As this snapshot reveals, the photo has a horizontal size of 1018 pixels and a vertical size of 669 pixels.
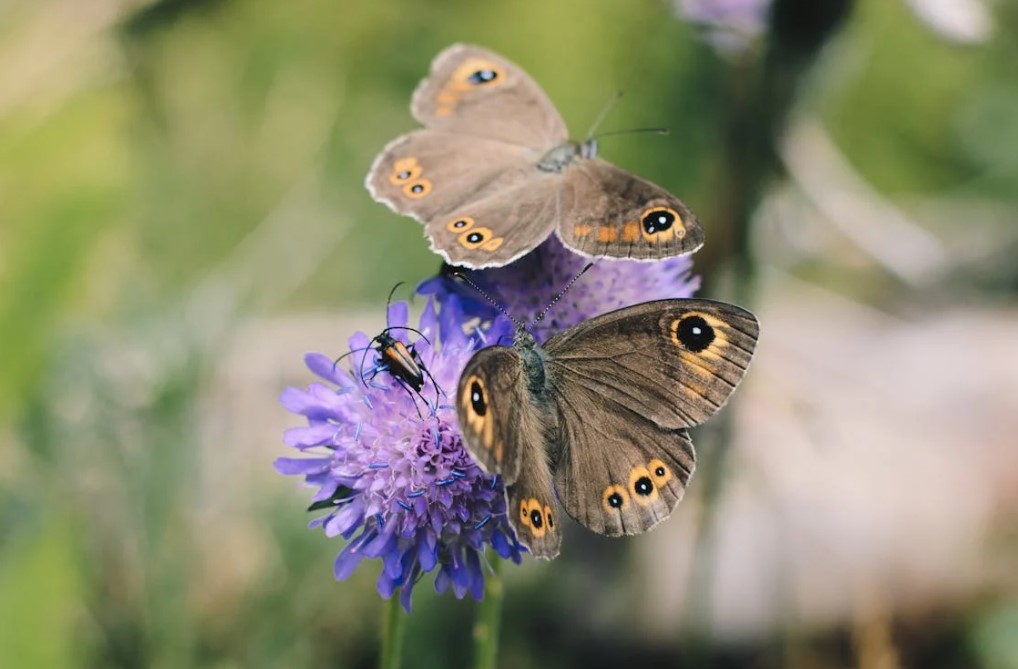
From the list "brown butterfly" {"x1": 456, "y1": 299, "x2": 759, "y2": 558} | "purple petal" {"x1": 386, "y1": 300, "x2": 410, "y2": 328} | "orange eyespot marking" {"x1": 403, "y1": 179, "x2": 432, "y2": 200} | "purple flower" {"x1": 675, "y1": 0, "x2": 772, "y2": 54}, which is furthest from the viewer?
"purple flower" {"x1": 675, "y1": 0, "x2": 772, "y2": 54}

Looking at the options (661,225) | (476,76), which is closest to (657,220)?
(661,225)

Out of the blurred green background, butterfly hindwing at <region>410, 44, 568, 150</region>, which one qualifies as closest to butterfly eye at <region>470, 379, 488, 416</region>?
butterfly hindwing at <region>410, 44, 568, 150</region>

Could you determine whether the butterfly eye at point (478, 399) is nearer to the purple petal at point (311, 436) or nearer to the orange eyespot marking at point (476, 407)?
the orange eyespot marking at point (476, 407)

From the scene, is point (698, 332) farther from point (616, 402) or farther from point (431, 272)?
point (431, 272)

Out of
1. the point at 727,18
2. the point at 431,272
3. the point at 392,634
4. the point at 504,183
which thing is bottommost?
the point at 431,272

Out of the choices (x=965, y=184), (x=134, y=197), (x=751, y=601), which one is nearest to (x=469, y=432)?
(x=751, y=601)

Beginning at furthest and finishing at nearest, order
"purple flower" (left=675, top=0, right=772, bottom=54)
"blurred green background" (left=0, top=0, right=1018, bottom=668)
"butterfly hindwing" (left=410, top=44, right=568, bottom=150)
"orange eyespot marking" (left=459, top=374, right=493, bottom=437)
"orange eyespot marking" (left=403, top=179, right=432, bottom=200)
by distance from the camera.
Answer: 1. "purple flower" (left=675, top=0, right=772, bottom=54)
2. "blurred green background" (left=0, top=0, right=1018, bottom=668)
3. "butterfly hindwing" (left=410, top=44, right=568, bottom=150)
4. "orange eyespot marking" (left=403, top=179, right=432, bottom=200)
5. "orange eyespot marking" (left=459, top=374, right=493, bottom=437)

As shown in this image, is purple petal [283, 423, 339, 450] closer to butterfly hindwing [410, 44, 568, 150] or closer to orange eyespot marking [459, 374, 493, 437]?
orange eyespot marking [459, 374, 493, 437]
